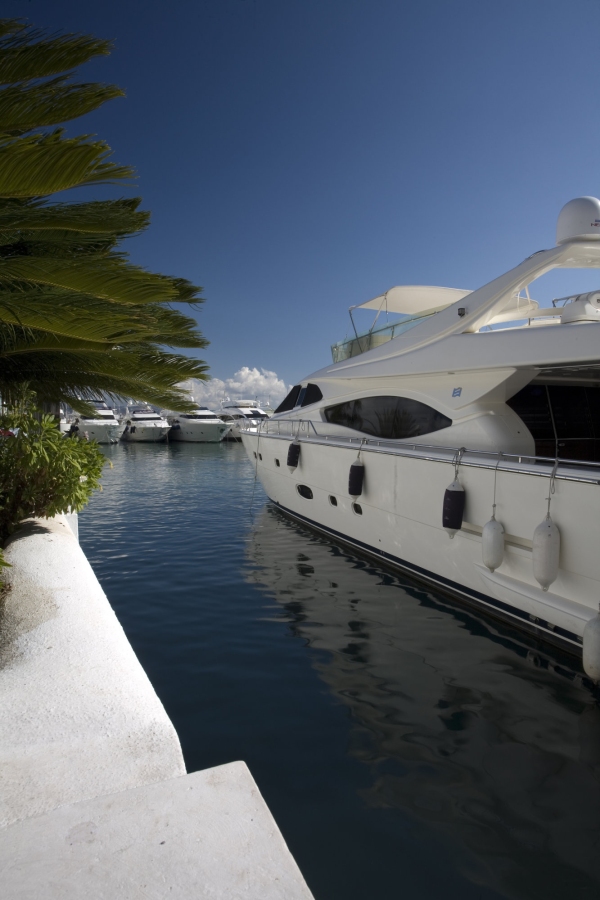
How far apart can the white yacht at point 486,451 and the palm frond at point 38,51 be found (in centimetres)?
454

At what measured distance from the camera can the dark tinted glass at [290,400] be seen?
11.6 metres

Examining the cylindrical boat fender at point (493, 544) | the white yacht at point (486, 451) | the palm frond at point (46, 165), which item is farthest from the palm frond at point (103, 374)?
the cylindrical boat fender at point (493, 544)

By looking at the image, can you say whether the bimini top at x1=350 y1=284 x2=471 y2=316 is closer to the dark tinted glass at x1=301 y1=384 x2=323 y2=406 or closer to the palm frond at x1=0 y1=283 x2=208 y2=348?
the dark tinted glass at x1=301 y1=384 x2=323 y2=406

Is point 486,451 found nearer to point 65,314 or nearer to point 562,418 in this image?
point 562,418

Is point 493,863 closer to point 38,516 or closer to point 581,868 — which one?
point 581,868

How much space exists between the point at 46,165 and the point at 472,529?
15.4 ft

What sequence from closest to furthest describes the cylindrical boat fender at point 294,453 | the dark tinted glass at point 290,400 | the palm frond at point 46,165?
the palm frond at point 46,165, the cylindrical boat fender at point 294,453, the dark tinted glass at point 290,400

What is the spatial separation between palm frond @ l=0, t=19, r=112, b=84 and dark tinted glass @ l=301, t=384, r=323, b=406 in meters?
6.75

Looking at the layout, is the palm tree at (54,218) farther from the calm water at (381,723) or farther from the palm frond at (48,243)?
the calm water at (381,723)

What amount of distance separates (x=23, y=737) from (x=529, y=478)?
419 cm

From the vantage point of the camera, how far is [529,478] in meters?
4.83

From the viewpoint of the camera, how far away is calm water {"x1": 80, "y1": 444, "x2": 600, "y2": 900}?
2.58m

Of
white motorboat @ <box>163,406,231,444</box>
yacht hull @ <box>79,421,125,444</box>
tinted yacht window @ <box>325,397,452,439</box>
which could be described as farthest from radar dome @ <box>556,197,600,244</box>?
yacht hull @ <box>79,421,125,444</box>

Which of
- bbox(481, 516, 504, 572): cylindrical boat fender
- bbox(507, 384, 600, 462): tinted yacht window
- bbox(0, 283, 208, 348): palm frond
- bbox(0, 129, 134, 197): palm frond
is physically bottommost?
bbox(481, 516, 504, 572): cylindrical boat fender
